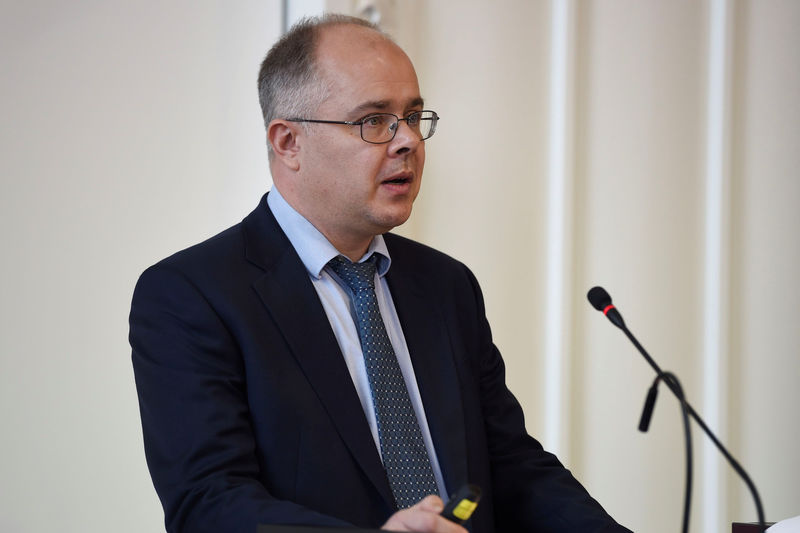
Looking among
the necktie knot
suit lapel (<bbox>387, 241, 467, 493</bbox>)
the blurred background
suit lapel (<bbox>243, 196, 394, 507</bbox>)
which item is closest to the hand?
suit lapel (<bbox>243, 196, 394, 507</bbox>)

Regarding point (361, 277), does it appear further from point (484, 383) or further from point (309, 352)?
point (484, 383)

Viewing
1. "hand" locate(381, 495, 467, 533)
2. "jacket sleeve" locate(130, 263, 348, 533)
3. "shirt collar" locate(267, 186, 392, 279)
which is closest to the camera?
"hand" locate(381, 495, 467, 533)

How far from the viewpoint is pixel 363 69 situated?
205 cm

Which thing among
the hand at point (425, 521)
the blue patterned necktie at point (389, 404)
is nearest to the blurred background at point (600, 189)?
the blue patterned necktie at point (389, 404)

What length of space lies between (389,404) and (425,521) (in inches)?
21.7

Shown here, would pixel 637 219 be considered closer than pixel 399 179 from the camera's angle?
No

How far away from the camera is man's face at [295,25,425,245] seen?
204 cm

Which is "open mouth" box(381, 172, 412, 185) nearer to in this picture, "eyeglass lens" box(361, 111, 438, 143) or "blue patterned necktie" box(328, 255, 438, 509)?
"eyeglass lens" box(361, 111, 438, 143)

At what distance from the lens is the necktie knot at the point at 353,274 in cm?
204

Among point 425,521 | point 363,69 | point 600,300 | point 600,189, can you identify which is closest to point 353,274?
point 363,69

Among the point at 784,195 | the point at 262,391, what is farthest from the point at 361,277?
the point at 784,195

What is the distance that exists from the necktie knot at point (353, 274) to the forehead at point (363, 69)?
0.34 meters

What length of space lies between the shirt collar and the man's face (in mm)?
27

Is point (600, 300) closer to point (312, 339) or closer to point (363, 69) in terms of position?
point (312, 339)
